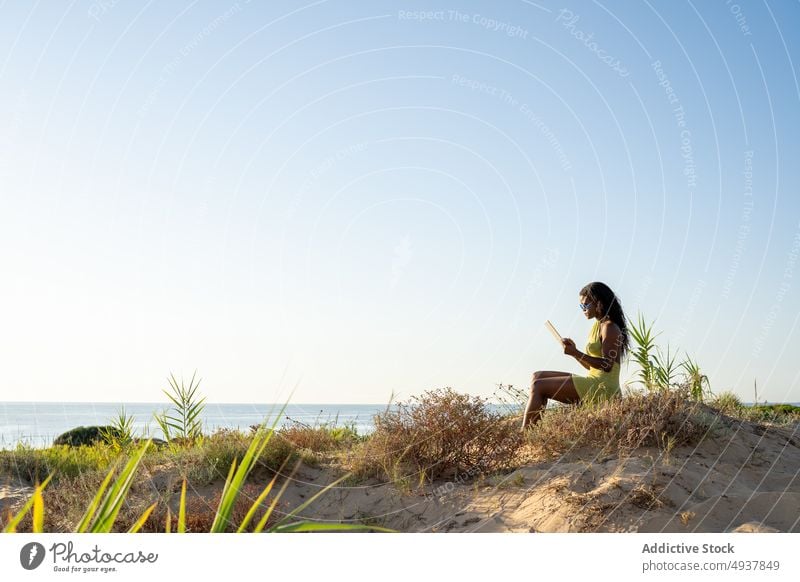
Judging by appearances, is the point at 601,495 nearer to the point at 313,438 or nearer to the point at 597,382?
the point at 597,382

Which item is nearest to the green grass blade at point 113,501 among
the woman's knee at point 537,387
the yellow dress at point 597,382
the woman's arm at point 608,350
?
the woman's knee at point 537,387

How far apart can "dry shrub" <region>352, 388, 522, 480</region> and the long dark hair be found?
209 cm

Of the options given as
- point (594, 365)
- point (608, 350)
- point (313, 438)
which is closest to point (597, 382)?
point (594, 365)

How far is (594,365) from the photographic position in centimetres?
924

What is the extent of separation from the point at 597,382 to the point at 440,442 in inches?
87.4

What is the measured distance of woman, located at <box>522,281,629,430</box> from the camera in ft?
29.8

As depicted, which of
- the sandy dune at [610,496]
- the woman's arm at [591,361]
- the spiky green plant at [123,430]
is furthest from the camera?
the spiky green plant at [123,430]

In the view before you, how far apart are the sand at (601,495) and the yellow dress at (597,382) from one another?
3.69 feet

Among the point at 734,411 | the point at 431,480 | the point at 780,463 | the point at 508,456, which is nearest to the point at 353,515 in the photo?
the point at 431,480

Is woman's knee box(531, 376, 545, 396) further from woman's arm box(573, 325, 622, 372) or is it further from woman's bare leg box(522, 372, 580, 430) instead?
woman's arm box(573, 325, 622, 372)

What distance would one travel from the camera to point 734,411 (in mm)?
10820

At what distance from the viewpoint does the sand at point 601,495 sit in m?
6.28

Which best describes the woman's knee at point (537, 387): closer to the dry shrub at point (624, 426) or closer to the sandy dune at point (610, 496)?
the dry shrub at point (624, 426)
